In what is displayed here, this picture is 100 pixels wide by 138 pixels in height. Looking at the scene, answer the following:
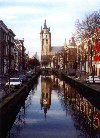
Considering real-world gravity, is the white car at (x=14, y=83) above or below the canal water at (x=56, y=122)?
above

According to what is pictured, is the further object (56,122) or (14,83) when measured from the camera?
(14,83)

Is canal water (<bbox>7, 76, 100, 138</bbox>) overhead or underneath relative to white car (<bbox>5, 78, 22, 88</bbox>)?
underneath

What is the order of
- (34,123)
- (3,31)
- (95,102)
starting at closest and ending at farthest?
(34,123) → (95,102) → (3,31)

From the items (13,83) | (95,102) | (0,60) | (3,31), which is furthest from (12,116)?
(3,31)

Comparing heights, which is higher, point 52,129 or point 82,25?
point 82,25

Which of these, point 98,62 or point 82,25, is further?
point 98,62

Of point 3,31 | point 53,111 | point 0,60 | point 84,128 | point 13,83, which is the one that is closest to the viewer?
point 84,128

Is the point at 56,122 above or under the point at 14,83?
under

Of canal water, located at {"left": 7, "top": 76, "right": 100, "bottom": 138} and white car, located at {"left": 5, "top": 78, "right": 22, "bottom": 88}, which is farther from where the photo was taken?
white car, located at {"left": 5, "top": 78, "right": 22, "bottom": 88}

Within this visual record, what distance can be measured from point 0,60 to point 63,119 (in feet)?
251

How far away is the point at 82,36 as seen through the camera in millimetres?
84625

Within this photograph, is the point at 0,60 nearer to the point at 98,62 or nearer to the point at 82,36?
the point at 98,62

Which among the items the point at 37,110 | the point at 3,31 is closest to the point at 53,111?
the point at 37,110

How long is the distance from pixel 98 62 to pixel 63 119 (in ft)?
252
